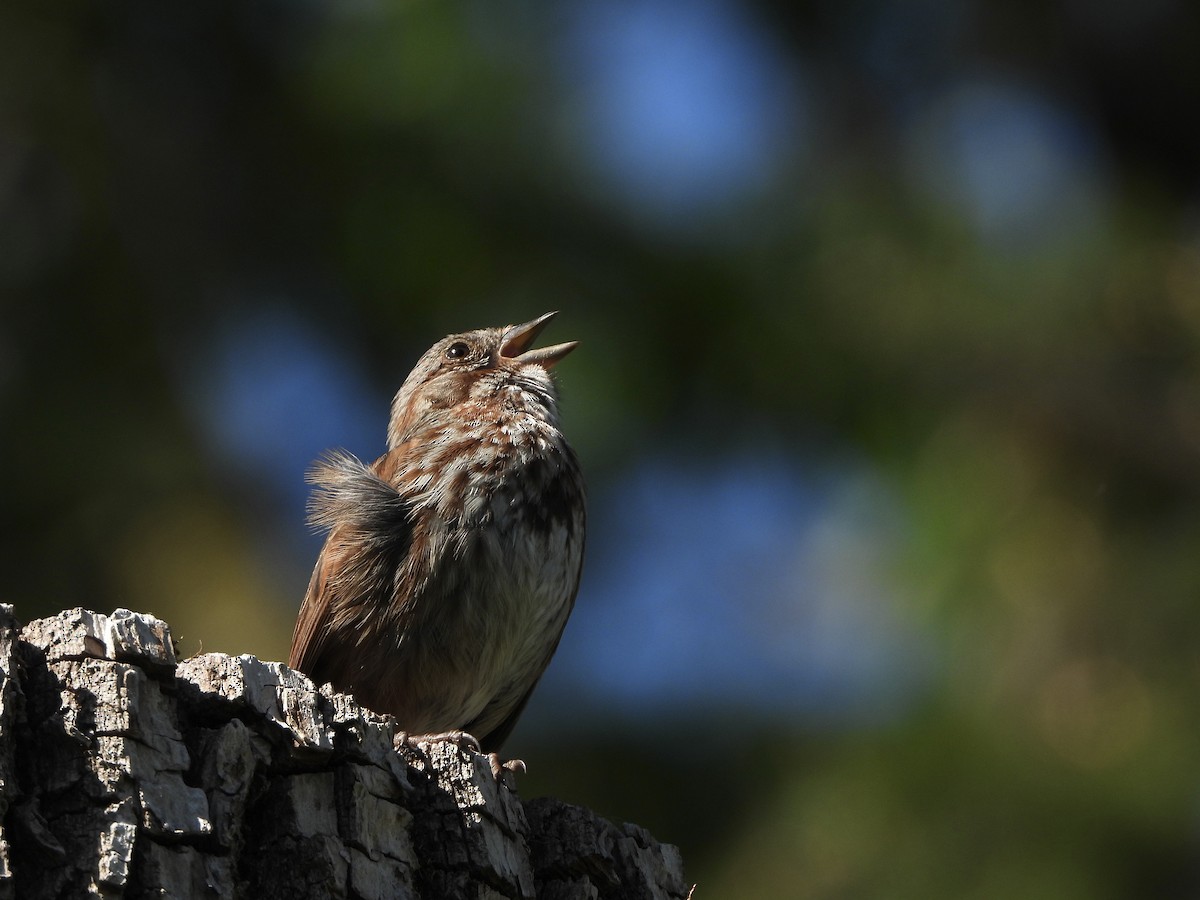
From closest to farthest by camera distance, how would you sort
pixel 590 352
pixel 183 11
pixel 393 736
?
pixel 393 736 < pixel 590 352 < pixel 183 11

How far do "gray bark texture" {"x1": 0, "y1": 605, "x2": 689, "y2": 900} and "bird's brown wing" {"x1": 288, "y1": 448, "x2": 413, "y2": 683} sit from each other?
63.3 inches

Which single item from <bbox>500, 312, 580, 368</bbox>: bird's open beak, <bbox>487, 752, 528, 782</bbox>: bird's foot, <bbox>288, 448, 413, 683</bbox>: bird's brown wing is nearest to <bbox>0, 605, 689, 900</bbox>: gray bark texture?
<bbox>487, 752, 528, 782</bbox>: bird's foot

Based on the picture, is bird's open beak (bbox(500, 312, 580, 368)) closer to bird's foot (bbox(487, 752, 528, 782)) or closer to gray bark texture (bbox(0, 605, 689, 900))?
bird's foot (bbox(487, 752, 528, 782))

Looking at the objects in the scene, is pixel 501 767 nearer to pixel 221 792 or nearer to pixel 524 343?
pixel 221 792

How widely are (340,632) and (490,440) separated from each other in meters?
0.76

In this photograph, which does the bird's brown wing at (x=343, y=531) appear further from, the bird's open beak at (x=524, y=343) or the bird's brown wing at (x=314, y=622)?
the bird's open beak at (x=524, y=343)

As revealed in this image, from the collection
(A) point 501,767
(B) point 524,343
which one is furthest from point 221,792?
(B) point 524,343

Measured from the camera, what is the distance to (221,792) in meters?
2.47

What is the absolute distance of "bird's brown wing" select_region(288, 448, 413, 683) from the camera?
4.59 metres

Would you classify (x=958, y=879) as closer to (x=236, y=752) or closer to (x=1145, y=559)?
(x=1145, y=559)

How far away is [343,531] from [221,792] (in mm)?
2206

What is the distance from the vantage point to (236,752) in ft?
8.23

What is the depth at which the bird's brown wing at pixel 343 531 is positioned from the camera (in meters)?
4.59

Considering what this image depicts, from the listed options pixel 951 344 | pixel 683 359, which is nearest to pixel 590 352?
pixel 683 359
